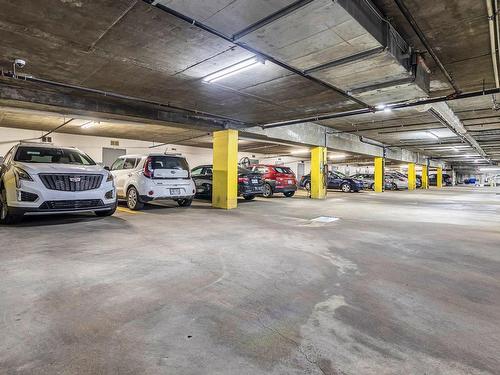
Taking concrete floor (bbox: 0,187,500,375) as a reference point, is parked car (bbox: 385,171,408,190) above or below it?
above

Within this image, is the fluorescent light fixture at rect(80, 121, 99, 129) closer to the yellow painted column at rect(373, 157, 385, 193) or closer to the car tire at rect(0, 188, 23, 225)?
the car tire at rect(0, 188, 23, 225)

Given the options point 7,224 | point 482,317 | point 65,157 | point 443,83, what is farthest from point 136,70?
point 443,83

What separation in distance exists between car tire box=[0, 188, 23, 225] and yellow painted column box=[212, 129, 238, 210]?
17.2ft

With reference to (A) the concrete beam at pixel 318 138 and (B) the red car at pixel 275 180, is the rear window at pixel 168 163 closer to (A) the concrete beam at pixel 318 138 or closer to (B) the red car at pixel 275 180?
(A) the concrete beam at pixel 318 138

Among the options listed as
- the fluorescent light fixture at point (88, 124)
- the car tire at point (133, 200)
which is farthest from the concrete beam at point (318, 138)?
the fluorescent light fixture at point (88, 124)

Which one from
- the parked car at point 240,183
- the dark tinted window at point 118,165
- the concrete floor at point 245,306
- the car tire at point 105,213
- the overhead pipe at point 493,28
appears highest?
the overhead pipe at point 493,28

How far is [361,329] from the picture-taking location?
→ 188cm

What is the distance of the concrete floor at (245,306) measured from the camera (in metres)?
1.54

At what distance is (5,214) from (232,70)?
5011mm

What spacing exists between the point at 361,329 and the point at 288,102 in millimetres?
6490

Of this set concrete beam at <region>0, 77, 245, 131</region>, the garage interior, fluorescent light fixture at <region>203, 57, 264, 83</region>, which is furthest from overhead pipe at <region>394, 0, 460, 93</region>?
concrete beam at <region>0, 77, 245, 131</region>

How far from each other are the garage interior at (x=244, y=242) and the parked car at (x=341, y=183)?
32.6 ft

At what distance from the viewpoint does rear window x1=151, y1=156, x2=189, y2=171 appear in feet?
24.5

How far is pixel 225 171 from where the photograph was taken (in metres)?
9.39
